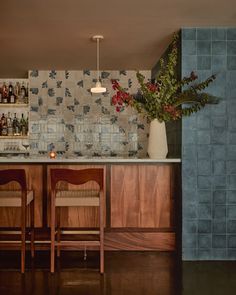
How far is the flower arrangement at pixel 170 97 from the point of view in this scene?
12.1ft

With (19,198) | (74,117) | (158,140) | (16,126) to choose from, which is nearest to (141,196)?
(158,140)

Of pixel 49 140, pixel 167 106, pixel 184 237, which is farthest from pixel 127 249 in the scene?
pixel 49 140

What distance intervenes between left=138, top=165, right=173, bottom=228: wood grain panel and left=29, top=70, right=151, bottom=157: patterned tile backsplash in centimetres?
234

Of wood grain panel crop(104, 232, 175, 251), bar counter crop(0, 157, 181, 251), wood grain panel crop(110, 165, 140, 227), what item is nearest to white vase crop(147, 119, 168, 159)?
bar counter crop(0, 157, 181, 251)

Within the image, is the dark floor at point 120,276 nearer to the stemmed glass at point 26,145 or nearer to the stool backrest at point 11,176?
the stool backrest at point 11,176

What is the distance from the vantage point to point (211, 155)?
3.77m

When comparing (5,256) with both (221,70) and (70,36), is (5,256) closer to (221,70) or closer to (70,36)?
(70,36)

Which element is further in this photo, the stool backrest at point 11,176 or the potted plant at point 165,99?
the potted plant at point 165,99

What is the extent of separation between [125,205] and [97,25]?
181 centimetres

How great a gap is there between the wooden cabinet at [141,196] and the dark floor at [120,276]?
0.32 meters

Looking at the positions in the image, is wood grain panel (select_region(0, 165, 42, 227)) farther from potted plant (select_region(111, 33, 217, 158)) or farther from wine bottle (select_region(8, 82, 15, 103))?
wine bottle (select_region(8, 82, 15, 103))

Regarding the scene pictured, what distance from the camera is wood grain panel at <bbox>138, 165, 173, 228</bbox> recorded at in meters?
3.98

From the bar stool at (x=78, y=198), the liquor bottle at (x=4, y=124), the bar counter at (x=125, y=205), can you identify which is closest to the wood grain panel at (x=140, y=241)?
the bar counter at (x=125, y=205)

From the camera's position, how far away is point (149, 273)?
3.25m
